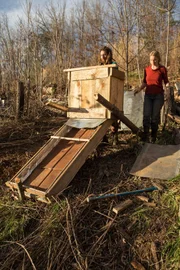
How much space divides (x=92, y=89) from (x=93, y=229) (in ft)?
7.09

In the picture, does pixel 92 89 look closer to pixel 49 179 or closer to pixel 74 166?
pixel 74 166

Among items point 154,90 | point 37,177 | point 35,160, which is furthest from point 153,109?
point 37,177

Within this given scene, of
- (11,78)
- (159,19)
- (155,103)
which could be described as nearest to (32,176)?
(155,103)

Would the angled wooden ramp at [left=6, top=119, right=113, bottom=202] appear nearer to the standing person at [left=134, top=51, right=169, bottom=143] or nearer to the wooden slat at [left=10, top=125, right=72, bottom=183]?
the wooden slat at [left=10, top=125, right=72, bottom=183]

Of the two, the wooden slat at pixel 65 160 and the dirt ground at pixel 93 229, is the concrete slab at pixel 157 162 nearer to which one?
the dirt ground at pixel 93 229

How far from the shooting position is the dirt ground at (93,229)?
2.38 meters

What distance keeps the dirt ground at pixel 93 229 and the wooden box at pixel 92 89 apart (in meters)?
1.05

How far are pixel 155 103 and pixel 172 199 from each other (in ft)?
6.44

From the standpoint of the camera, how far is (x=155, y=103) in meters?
4.30

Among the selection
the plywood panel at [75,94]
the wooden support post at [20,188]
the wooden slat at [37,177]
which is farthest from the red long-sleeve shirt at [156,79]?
the wooden support post at [20,188]

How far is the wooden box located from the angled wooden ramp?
0.27 metres

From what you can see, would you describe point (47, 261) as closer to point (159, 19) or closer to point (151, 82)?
point (151, 82)

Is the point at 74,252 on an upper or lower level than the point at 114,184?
lower

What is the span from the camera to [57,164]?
347cm
